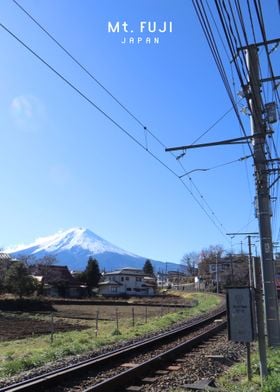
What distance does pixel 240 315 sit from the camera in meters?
10.6

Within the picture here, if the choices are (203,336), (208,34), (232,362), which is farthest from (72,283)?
(208,34)

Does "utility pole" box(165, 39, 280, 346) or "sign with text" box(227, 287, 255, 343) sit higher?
"utility pole" box(165, 39, 280, 346)

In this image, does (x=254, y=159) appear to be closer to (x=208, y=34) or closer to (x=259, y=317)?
(x=259, y=317)

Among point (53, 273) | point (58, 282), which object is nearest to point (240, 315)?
point (58, 282)

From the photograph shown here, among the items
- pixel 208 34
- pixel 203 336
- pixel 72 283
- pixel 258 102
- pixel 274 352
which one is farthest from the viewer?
pixel 72 283

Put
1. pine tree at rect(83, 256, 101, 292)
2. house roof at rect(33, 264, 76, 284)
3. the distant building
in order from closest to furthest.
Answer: the distant building → house roof at rect(33, 264, 76, 284) → pine tree at rect(83, 256, 101, 292)

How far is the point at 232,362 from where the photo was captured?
14547mm

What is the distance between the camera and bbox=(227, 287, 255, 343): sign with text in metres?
10.5

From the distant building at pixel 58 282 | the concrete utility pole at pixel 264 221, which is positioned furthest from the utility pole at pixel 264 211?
the distant building at pixel 58 282

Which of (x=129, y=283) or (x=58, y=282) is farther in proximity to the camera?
(x=129, y=283)

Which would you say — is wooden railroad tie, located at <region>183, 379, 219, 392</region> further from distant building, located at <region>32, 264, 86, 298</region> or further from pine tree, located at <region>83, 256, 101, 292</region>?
pine tree, located at <region>83, 256, 101, 292</region>

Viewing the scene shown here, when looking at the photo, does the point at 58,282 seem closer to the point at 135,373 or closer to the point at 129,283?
the point at 129,283

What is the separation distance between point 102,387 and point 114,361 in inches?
165

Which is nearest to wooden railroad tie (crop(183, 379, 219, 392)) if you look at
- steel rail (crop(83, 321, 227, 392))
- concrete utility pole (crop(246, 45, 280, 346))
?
steel rail (crop(83, 321, 227, 392))
